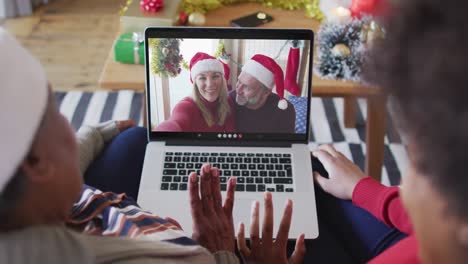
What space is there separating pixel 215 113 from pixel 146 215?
33 centimetres

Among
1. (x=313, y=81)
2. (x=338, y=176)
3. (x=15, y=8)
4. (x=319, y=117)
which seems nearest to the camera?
(x=338, y=176)

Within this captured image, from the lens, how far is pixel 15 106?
0.63 m

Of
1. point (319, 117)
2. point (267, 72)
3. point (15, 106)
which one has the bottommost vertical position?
point (319, 117)

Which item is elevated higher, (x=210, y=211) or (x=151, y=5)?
(x=151, y=5)

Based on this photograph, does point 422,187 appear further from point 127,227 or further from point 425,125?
point 127,227

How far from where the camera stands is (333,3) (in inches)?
64.6

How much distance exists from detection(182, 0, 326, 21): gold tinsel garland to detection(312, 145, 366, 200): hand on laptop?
2.02 feet

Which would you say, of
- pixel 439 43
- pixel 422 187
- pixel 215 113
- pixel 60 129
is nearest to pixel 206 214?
pixel 215 113

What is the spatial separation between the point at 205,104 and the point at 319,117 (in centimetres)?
115

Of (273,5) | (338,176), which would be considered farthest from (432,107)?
(273,5)

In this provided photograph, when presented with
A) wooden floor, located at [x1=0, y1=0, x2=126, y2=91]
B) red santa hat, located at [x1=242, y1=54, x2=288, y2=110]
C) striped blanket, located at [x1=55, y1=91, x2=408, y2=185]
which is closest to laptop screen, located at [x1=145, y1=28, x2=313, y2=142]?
red santa hat, located at [x1=242, y1=54, x2=288, y2=110]

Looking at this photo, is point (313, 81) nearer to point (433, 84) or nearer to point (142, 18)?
point (142, 18)

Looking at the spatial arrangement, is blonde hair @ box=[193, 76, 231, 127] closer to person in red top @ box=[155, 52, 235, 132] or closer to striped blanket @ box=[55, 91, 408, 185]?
person in red top @ box=[155, 52, 235, 132]

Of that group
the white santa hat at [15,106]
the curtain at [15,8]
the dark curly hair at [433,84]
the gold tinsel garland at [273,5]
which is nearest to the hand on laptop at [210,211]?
the white santa hat at [15,106]
